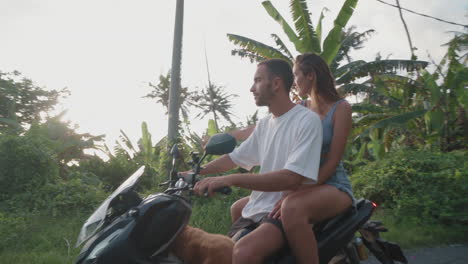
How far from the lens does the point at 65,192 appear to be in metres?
6.43

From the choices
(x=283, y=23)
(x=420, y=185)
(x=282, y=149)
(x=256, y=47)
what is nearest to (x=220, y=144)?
(x=282, y=149)

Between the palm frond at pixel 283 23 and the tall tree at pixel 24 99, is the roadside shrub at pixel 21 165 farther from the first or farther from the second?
the tall tree at pixel 24 99

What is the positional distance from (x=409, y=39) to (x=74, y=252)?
15.0 metres

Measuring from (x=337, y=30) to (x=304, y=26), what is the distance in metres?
0.76

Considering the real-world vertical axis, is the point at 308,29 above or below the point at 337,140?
above

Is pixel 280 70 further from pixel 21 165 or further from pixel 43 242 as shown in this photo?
pixel 21 165

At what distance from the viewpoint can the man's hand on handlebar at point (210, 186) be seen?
153 centimetres

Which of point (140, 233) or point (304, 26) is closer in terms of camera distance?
point (140, 233)

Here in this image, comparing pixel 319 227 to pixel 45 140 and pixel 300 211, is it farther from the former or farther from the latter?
pixel 45 140

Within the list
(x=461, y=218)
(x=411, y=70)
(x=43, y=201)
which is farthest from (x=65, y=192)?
(x=411, y=70)

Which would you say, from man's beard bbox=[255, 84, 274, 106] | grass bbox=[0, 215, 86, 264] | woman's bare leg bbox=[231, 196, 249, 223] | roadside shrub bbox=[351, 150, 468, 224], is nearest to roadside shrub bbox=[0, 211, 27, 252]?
grass bbox=[0, 215, 86, 264]

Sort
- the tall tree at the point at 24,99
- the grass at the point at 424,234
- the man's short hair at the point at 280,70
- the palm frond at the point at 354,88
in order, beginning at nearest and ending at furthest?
the man's short hair at the point at 280,70, the grass at the point at 424,234, the palm frond at the point at 354,88, the tall tree at the point at 24,99

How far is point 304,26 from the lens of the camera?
27.9 feet

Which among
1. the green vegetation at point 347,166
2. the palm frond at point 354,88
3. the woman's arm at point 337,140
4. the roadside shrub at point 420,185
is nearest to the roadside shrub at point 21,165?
the green vegetation at point 347,166
